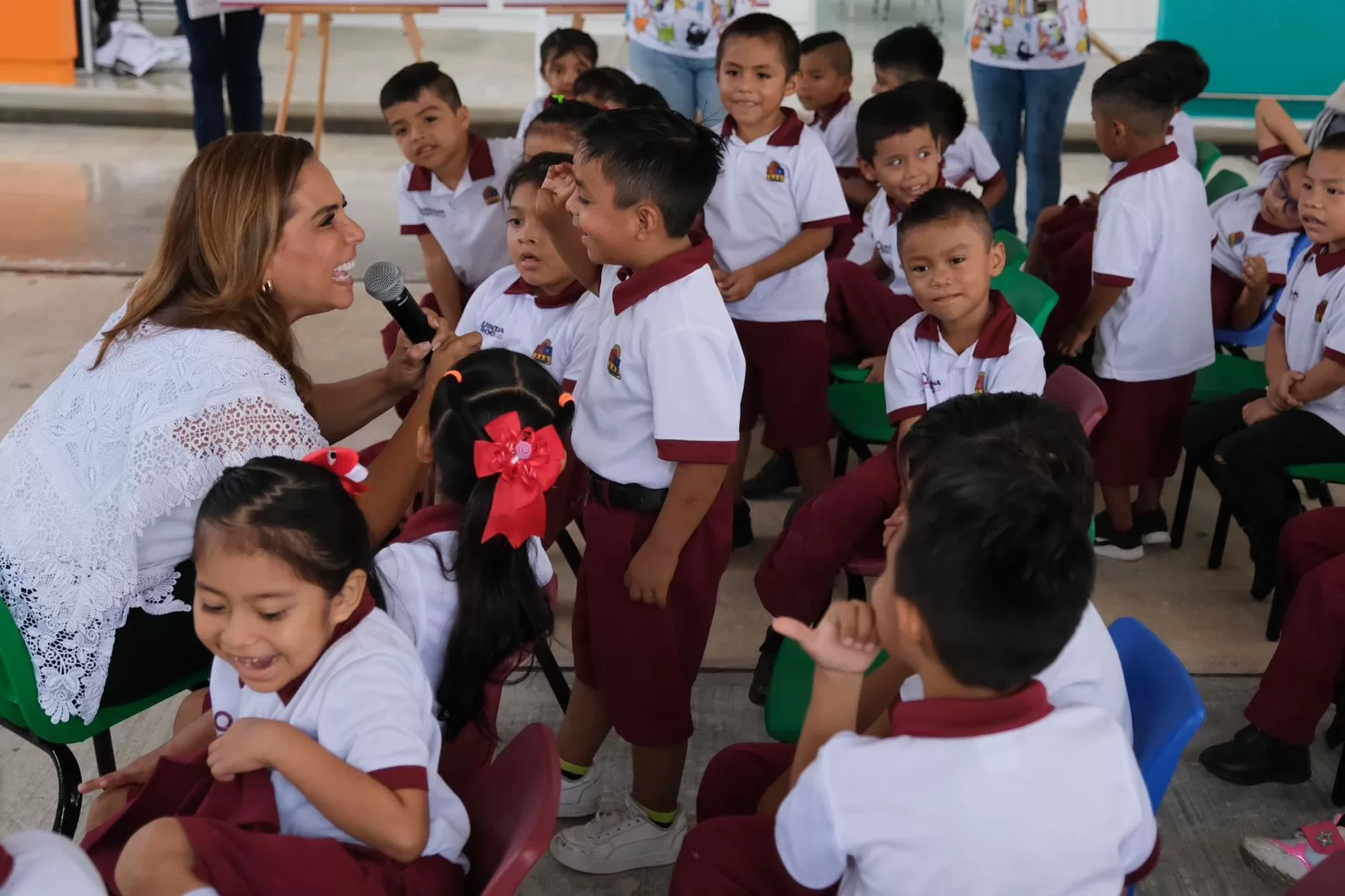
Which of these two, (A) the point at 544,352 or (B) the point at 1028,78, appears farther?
(B) the point at 1028,78

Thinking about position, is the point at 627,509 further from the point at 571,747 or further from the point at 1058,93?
the point at 1058,93

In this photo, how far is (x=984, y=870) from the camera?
1136 mm

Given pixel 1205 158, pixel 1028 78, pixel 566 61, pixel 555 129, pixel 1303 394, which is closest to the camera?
pixel 1303 394

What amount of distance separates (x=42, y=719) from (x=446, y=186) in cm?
182

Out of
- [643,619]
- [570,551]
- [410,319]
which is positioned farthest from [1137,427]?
[410,319]

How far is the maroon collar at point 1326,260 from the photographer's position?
2.68m

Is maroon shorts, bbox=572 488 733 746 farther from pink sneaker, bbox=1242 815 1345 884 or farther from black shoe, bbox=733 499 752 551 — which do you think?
black shoe, bbox=733 499 752 551

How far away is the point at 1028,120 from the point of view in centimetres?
476

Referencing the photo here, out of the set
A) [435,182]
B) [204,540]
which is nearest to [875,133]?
[435,182]

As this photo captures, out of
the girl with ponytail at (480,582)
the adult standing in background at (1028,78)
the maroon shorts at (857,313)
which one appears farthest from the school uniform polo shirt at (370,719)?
the adult standing in background at (1028,78)

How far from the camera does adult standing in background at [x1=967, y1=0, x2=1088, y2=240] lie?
4.57 metres

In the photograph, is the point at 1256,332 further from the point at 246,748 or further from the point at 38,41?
the point at 38,41

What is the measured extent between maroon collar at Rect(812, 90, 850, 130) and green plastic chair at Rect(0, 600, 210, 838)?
288 centimetres

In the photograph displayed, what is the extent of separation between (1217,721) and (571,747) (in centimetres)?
121
